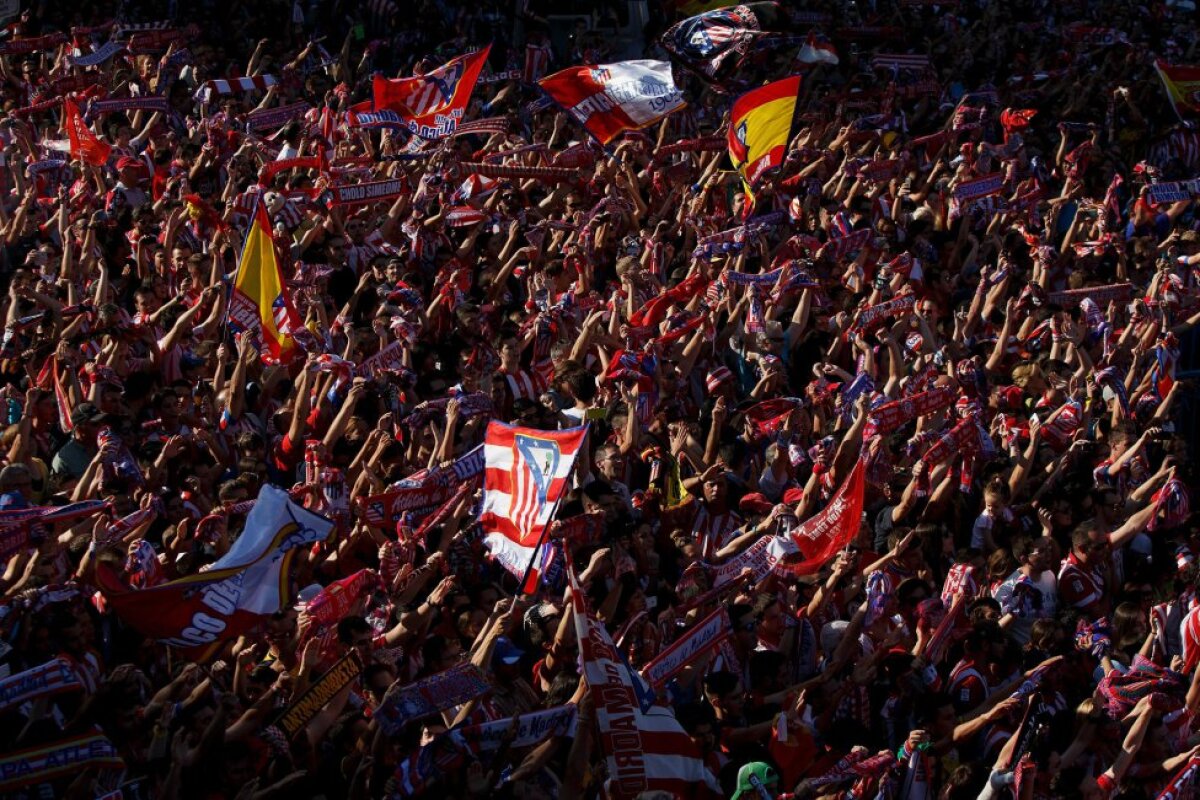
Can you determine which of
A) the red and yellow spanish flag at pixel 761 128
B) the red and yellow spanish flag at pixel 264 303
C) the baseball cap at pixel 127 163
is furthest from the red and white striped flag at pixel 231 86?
the red and yellow spanish flag at pixel 264 303

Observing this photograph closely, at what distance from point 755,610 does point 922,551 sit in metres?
1.36

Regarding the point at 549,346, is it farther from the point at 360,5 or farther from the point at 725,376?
the point at 360,5

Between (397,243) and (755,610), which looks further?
(397,243)

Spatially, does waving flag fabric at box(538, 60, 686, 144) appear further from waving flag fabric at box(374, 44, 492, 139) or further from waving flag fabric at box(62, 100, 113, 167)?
waving flag fabric at box(62, 100, 113, 167)

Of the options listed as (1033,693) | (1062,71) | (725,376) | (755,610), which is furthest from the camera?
(1062,71)

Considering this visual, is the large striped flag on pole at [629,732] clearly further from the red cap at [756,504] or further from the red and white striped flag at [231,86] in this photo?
the red and white striped flag at [231,86]

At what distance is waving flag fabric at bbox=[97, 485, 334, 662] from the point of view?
8.01 meters

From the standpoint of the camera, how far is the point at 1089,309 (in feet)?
43.2

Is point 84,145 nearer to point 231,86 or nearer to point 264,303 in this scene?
point 231,86

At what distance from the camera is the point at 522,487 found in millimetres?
9359

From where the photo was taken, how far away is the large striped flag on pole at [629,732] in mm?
7426

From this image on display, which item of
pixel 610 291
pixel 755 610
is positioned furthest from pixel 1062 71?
pixel 755 610

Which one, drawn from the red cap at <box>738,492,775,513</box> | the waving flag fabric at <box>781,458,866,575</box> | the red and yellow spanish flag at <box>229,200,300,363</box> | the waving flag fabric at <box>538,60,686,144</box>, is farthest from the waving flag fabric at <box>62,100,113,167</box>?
the waving flag fabric at <box>781,458,866,575</box>

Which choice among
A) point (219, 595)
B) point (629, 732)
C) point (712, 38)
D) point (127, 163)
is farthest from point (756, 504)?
point (712, 38)
